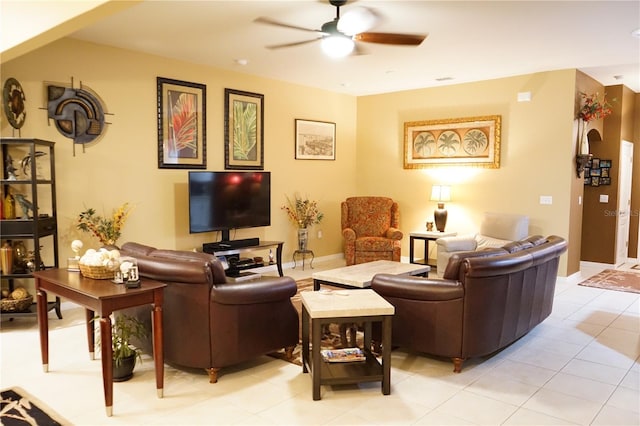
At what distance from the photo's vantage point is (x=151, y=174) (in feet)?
18.9

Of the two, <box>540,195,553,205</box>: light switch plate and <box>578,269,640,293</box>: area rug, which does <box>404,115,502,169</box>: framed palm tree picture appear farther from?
<box>578,269,640,293</box>: area rug

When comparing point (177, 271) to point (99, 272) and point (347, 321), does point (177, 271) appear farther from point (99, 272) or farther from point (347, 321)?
point (347, 321)

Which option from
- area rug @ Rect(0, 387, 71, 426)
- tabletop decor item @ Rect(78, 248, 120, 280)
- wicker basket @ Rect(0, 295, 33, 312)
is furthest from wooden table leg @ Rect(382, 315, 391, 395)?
wicker basket @ Rect(0, 295, 33, 312)

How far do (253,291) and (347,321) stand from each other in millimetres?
683

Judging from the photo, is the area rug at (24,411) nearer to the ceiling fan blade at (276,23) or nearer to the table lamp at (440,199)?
the ceiling fan blade at (276,23)

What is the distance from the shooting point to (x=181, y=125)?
6.02 meters

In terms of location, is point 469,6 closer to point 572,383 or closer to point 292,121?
point 572,383

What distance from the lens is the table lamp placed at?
7.30 m

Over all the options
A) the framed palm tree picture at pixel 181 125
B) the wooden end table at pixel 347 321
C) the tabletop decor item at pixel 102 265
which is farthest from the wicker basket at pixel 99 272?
the framed palm tree picture at pixel 181 125

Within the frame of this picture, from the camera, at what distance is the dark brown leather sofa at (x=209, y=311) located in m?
3.20

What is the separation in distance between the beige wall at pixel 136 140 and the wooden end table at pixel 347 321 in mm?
3097

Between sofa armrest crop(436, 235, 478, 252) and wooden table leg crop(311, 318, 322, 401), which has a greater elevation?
sofa armrest crop(436, 235, 478, 252)

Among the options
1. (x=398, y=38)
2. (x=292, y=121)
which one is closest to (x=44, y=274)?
(x=398, y=38)

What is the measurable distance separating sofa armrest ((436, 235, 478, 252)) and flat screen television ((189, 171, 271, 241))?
2364mm
